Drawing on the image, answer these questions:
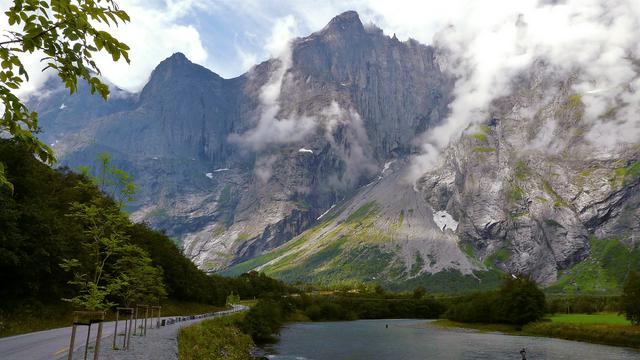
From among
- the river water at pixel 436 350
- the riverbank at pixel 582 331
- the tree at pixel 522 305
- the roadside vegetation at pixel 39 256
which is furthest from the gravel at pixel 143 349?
the tree at pixel 522 305

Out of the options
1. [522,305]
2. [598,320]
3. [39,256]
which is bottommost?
[598,320]

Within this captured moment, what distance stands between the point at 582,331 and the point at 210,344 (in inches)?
4455

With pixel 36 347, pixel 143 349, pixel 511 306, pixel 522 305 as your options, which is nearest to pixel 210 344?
pixel 143 349

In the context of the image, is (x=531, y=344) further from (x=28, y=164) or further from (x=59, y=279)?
(x=28, y=164)

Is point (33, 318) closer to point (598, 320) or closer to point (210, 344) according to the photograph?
point (210, 344)

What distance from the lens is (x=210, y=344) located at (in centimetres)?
5966

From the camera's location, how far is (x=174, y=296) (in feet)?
424

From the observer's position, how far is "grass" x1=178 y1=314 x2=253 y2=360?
48963mm

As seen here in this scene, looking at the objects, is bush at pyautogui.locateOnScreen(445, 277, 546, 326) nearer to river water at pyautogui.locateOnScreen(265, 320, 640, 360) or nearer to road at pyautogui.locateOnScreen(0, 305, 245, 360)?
river water at pyautogui.locateOnScreen(265, 320, 640, 360)

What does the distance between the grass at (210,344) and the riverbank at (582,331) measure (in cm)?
8995

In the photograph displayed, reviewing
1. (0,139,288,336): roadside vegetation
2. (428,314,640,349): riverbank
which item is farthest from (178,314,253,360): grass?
(428,314,640,349): riverbank

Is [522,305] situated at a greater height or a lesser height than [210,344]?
greater

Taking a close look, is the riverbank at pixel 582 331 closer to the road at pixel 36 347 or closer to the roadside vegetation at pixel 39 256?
the roadside vegetation at pixel 39 256

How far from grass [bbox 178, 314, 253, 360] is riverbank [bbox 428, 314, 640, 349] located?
89952 mm
